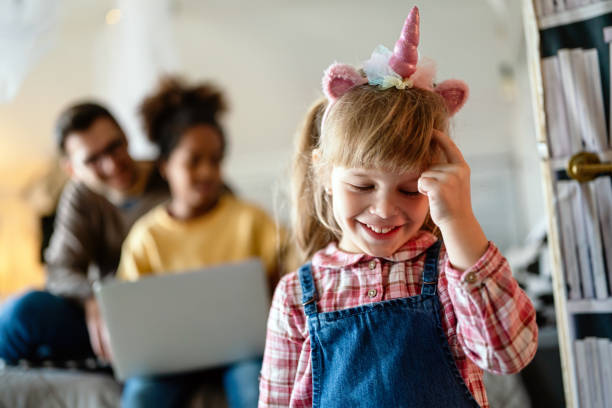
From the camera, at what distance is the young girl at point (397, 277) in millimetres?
567

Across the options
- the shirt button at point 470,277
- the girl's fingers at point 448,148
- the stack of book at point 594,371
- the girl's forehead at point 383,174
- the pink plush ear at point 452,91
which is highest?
the pink plush ear at point 452,91

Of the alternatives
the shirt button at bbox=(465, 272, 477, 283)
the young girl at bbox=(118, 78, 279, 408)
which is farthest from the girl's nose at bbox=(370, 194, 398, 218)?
the young girl at bbox=(118, 78, 279, 408)

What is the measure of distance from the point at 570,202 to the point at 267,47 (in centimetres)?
255

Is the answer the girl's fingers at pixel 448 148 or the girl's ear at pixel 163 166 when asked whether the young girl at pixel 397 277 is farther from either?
the girl's ear at pixel 163 166

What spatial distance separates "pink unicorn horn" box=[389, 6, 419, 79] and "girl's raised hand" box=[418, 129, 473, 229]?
0.12m

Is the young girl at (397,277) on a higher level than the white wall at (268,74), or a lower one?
lower

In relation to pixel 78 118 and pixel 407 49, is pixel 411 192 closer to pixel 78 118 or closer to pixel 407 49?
pixel 407 49

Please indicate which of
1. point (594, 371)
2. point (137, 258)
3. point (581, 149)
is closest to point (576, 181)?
point (581, 149)

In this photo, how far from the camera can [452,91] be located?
26.2 inches

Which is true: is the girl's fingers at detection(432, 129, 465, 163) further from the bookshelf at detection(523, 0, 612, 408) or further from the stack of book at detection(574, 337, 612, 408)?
the stack of book at detection(574, 337, 612, 408)

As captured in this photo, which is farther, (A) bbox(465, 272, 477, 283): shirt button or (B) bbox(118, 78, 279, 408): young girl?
(B) bbox(118, 78, 279, 408): young girl

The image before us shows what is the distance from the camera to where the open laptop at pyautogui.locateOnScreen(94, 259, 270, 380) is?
3.67 feet

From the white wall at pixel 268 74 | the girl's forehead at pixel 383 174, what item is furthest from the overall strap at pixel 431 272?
the white wall at pixel 268 74

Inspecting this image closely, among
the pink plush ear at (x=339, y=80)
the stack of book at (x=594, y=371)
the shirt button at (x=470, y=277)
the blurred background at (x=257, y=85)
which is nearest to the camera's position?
the shirt button at (x=470, y=277)
